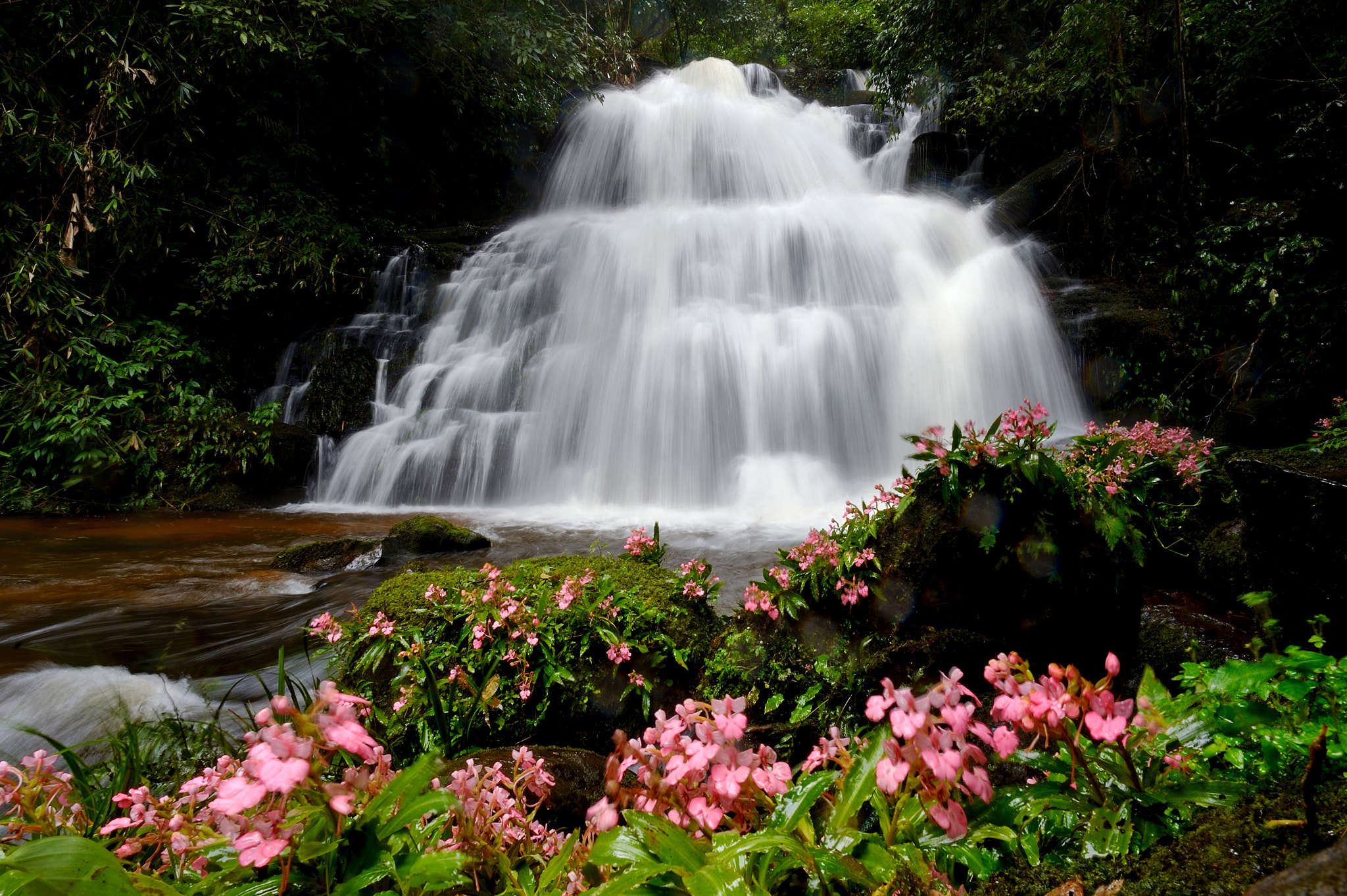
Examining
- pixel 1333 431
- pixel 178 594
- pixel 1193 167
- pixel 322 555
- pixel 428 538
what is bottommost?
pixel 178 594

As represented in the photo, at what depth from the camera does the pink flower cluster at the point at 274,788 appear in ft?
2.64

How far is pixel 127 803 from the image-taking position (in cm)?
141

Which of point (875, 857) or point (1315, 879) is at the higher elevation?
point (1315, 879)

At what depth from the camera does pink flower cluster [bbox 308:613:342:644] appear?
291cm

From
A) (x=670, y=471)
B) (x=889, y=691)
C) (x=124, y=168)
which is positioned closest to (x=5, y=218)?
(x=124, y=168)

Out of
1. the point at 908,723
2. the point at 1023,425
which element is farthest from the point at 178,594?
the point at 1023,425

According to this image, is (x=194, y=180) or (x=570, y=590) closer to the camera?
(x=570, y=590)

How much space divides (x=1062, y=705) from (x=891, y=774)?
11.5 inches

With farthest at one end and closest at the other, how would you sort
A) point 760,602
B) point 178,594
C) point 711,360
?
point 711,360 → point 178,594 → point 760,602

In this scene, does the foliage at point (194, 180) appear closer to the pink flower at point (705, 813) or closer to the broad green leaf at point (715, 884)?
the pink flower at point (705, 813)

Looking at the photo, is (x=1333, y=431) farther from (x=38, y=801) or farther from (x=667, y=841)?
(x=38, y=801)

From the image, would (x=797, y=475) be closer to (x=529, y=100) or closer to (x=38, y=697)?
(x=38, y=697)

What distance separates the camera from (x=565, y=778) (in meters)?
1.95

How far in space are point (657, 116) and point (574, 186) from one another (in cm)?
340
